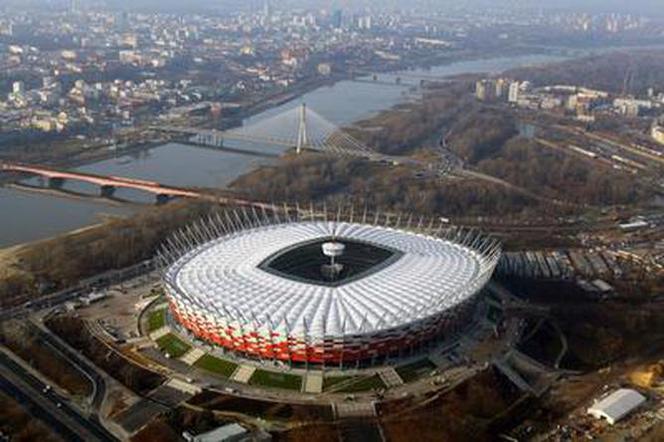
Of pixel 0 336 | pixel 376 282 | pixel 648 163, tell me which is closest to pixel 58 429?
pixel 0 336

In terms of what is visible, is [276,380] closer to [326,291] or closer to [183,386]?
[183,386]

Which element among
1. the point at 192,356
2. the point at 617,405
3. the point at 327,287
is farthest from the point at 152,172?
the point at 617,405

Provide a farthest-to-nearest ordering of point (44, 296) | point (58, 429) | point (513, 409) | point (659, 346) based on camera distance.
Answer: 1. point (44, 296)
2. point (659, 346)
3. point (513, 409)
4. point (58, 429)

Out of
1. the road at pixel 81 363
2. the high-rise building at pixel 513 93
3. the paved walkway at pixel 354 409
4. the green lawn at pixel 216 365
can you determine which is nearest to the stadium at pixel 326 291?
the green lawn at pixel 216 365

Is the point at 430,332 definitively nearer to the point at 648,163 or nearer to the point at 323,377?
the point at 323,377

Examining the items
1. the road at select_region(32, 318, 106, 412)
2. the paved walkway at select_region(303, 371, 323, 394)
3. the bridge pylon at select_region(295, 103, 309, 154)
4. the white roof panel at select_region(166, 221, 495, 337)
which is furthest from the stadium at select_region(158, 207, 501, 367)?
the bridge pylon at select_region(295, 103, 309, 154)

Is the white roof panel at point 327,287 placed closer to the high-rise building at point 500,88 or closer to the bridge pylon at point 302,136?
the bridge pylon at point 302,136

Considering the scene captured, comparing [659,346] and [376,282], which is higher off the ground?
[376,282]
